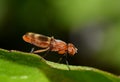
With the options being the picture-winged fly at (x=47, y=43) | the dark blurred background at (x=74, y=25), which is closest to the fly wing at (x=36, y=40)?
the picture-winged fly at (x=47, y=43)

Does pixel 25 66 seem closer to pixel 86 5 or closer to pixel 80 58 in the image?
pixel 86 5

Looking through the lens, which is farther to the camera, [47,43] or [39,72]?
[47,43]

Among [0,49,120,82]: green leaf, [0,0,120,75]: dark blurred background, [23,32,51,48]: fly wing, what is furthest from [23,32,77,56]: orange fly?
[0,0,120,75]: dark blurred background

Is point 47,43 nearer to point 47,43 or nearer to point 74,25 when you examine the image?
point 47,43

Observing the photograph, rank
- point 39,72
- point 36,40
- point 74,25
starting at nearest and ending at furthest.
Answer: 1. point 39,72
2. point 36,40
3. point 74,25

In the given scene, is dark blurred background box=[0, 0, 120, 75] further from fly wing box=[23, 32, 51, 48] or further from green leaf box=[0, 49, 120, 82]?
green leaf box=[0, 49, 120, 82]

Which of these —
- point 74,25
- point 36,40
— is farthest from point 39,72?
point 74,25
